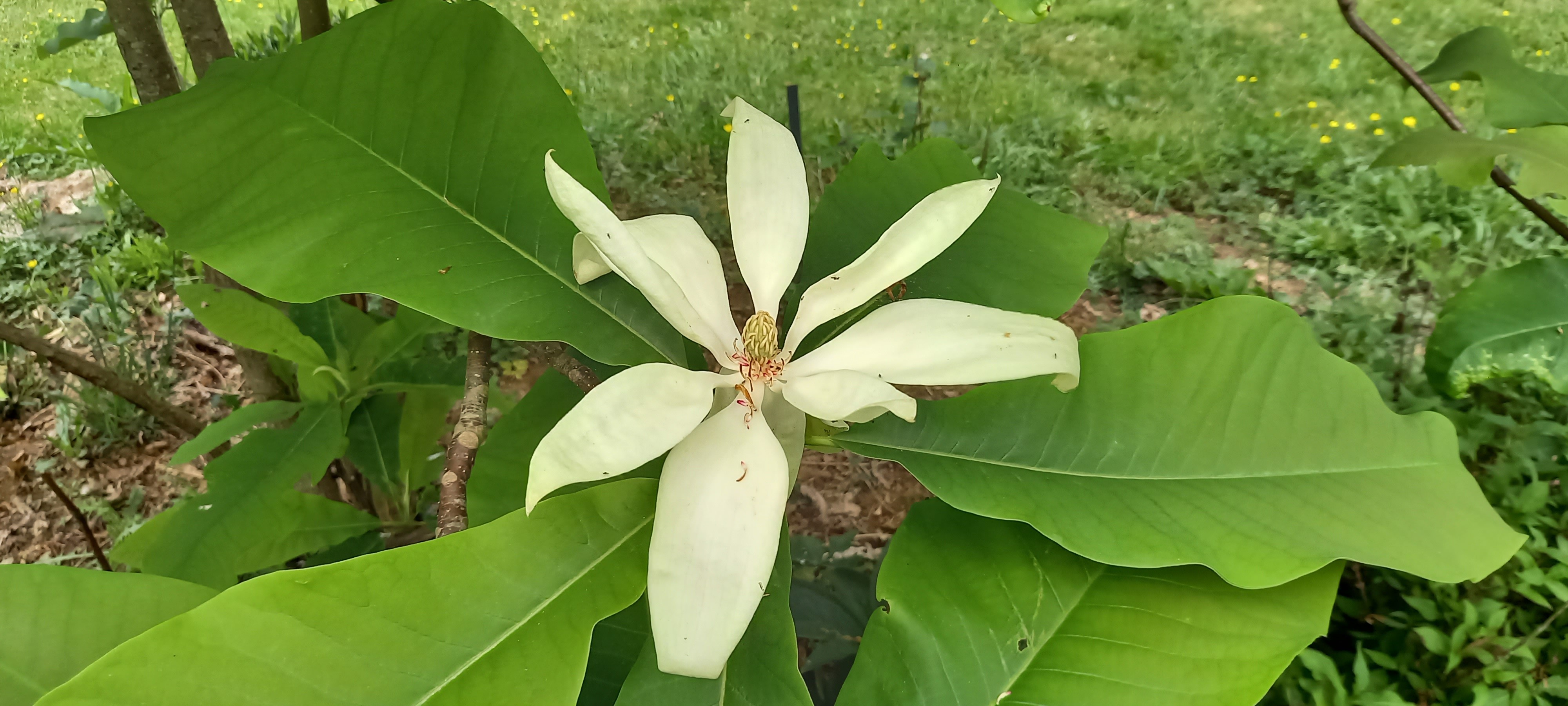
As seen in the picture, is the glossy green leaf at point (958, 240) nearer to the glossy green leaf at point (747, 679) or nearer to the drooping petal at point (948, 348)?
the drooping petal at point (948, 348)

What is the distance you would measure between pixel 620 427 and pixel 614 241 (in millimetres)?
95

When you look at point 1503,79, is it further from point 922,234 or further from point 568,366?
point 568,366

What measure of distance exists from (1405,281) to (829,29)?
2.47 metres

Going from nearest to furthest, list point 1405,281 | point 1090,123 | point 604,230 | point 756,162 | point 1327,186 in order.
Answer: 1. point 604,230
2. point 756,162
3. point 1405,281
4. point 1327,186
5. point 1090,123

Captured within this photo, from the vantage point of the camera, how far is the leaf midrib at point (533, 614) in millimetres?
379

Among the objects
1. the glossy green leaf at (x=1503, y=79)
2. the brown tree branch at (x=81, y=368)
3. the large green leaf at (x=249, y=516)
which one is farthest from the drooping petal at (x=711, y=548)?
the glossy green leaf at (x=1503, y=79)

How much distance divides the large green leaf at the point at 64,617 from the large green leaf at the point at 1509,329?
128cm

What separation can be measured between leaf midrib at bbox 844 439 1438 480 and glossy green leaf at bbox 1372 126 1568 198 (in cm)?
52

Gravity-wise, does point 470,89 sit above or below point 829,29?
above

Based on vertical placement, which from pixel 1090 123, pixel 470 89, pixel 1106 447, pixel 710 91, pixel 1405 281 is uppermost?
pixel 470 89

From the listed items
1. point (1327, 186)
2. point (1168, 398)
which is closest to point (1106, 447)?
point (1168, 398)

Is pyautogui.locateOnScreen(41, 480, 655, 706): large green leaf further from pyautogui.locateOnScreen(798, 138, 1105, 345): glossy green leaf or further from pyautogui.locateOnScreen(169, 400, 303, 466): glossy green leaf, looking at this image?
pyautogui.locateOnScreen(169, 400, 303, 466): glossy green leaf

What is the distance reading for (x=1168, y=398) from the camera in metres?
0.52

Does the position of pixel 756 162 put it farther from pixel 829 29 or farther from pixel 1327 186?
pixel 829 29
